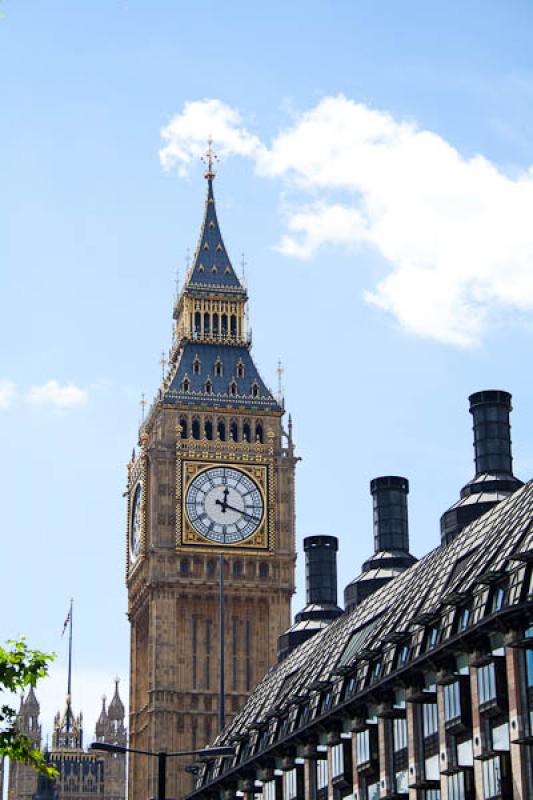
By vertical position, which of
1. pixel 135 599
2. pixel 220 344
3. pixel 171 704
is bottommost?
pixel 171 704

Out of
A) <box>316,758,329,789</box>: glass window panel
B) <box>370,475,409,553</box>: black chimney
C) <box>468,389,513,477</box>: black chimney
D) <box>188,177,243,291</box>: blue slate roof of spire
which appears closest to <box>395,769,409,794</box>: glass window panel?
<box>316,758,329,789</box>: glass window panel

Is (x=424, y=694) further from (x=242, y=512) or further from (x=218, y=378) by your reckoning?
(x=218, y=378)

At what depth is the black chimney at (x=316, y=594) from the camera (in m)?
132

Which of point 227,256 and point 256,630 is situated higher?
point 227,256

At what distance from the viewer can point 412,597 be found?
8875 centimetres

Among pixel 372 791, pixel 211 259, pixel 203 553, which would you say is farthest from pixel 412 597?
pixel 211 259

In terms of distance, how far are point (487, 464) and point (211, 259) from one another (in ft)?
174

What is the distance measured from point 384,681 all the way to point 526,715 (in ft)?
44.7

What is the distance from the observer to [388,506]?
127 meters

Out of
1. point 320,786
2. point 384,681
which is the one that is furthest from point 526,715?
point 320,786

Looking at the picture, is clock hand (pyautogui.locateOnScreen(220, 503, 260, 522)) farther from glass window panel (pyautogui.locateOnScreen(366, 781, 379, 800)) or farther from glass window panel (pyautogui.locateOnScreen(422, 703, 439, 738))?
glass window panel (pyautogui.locateOnScreen(422, 703, 439, 738))

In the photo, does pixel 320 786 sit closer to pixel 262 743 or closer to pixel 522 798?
pixel 262 743

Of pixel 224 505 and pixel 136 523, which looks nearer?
pixel 224 505

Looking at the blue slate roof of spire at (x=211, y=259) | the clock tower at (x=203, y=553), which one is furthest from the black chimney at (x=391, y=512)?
the blue slate roof of spire at (x=211, y=259)
